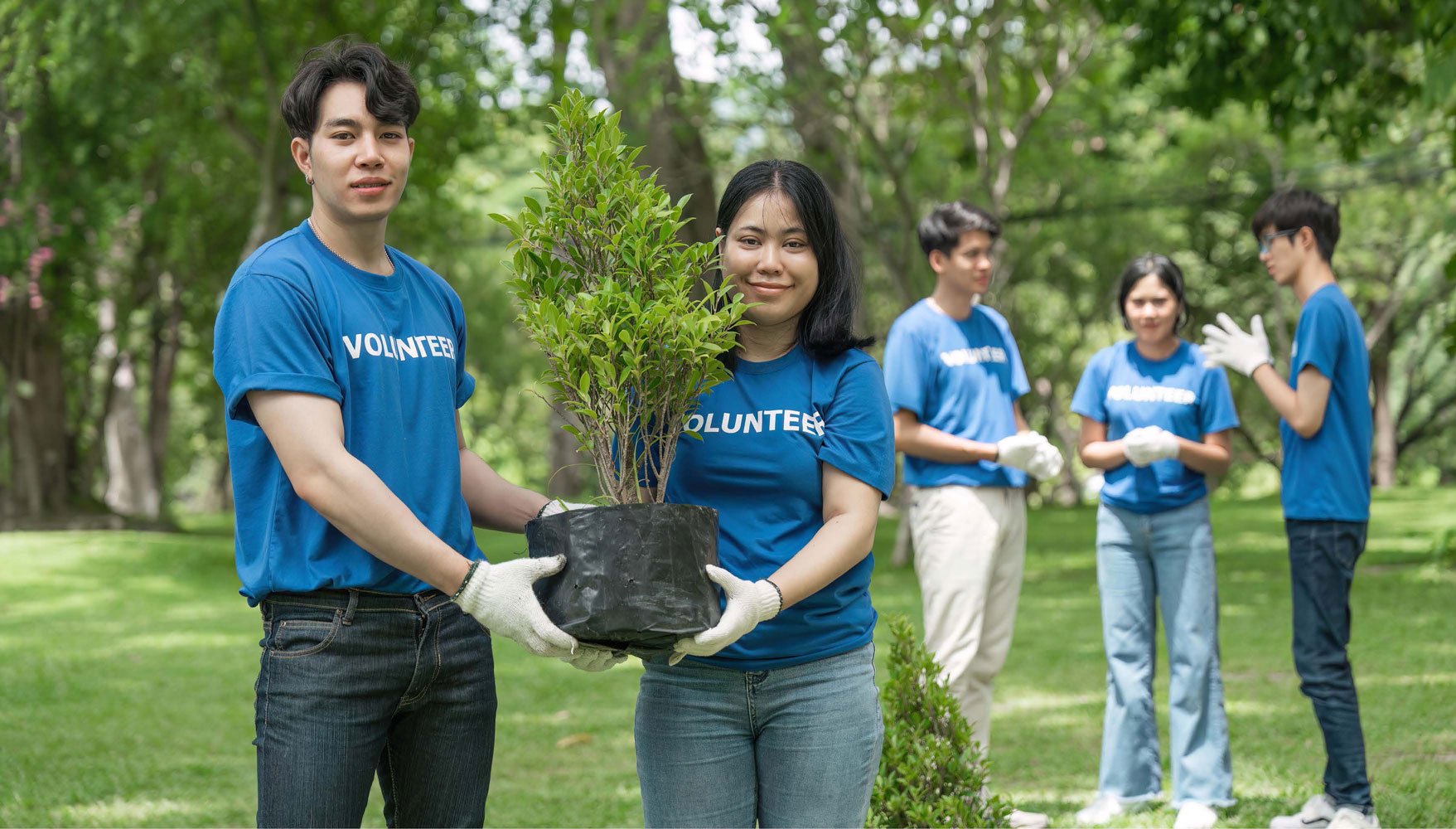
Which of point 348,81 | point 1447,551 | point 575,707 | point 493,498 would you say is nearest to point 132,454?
point 575,707

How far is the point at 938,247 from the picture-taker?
18.2 ft

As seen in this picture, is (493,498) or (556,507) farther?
(493,498)

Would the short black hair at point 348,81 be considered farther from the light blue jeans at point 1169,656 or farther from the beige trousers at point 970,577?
the light blue jeans at point 1169,656

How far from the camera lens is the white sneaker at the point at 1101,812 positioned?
5332 mm

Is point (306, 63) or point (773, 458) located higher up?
point (306, 63)

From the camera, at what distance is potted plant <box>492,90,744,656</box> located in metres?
2.49

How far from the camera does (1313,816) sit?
503 cm

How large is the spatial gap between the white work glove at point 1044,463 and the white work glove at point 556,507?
110 inches

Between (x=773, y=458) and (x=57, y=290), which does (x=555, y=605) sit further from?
(x=57, y=290)

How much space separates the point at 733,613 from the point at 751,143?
Answer: 21555 millimetres

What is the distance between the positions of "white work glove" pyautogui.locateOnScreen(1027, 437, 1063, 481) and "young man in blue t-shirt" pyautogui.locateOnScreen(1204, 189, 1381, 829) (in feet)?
2.81

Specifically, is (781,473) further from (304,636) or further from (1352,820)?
(1352,820)

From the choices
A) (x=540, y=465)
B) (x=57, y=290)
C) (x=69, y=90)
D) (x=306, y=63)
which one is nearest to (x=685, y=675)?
(x=306, y=63)

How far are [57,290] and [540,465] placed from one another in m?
29.6
